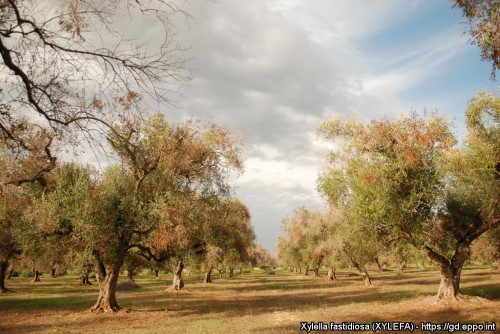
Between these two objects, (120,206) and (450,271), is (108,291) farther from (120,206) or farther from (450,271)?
(450,271)

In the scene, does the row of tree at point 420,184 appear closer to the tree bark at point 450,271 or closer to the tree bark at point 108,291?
the tree bark at point 450,271

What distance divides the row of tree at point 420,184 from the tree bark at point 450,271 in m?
0.06

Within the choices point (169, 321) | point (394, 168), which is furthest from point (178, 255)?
point (394, 168)

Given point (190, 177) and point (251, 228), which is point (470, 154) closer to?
point (190, 177)

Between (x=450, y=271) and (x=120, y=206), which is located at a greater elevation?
(x=120, y=206)

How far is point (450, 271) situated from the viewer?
2586 cm

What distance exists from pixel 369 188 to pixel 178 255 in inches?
533

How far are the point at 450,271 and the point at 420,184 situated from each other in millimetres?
7314

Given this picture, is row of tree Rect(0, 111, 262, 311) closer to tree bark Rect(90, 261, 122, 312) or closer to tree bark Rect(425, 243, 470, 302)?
tree bark Rect(90, 261, 122, 312)

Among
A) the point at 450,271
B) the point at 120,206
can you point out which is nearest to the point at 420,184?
the point at 450,271

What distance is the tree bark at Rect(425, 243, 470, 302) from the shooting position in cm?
2550

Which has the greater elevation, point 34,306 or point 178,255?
point 178,255

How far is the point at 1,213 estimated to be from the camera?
94.9 ft

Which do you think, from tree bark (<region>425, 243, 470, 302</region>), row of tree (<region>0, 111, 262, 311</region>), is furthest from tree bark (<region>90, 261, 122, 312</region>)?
tree bark (<region>425, 243, 470, 302</region>)
